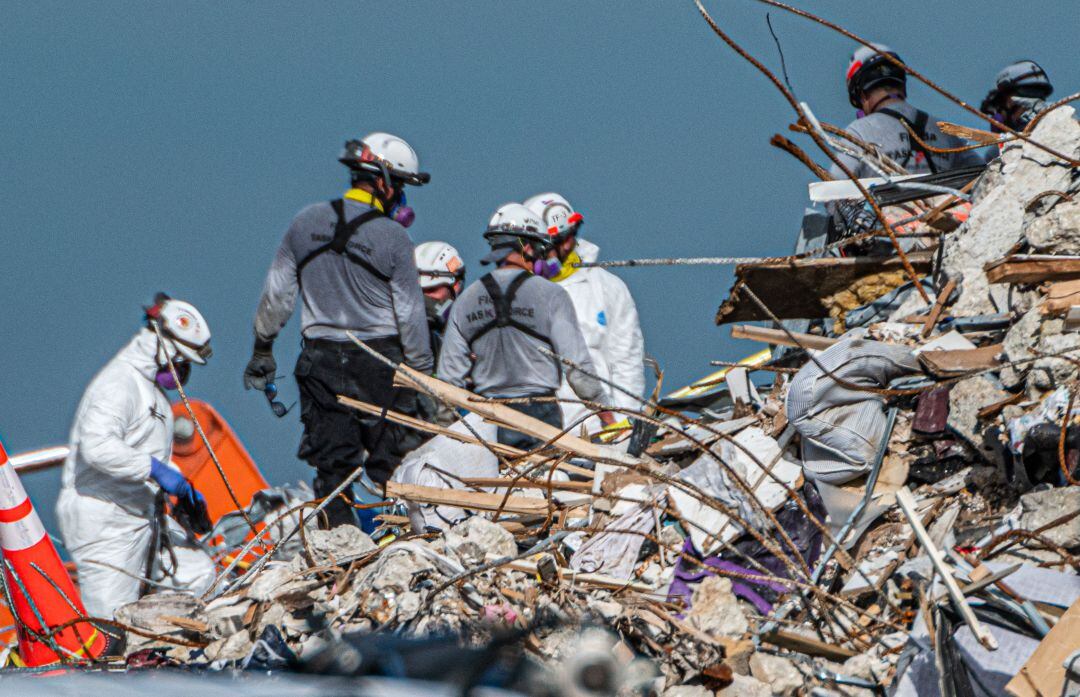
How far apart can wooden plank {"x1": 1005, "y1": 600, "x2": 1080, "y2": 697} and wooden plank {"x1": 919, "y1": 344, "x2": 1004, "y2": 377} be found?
79.9 inches

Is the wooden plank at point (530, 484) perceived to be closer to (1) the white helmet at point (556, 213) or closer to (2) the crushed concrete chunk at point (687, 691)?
(2) the crushed concrete chunk at point (687, 691)

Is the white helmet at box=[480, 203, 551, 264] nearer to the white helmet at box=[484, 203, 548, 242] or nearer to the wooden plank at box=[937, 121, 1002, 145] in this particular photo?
the white helmet at box=[484, 203, 548, 242]

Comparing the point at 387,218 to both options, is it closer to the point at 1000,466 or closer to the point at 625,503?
the point at 625,503

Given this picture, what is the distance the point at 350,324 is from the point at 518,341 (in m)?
1.00

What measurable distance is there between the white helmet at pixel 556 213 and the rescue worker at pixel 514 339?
7.67 ft

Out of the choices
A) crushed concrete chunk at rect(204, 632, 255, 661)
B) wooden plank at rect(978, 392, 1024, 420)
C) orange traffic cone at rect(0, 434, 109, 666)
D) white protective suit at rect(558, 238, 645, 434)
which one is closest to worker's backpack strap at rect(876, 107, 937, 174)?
white protective suit at rect(558, 238, 645, 434)

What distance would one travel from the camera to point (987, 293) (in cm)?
642

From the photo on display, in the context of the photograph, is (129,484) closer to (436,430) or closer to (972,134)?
(436,430)

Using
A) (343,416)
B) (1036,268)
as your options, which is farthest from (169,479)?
(1036,268)

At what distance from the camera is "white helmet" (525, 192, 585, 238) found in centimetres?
995

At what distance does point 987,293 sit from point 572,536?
2.22 meters

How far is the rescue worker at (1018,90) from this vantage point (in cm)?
894

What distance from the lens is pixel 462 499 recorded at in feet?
19.8

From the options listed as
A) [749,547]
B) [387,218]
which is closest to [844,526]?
[749,547]
